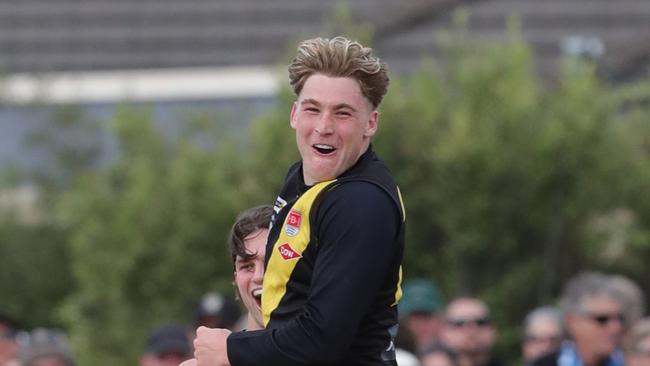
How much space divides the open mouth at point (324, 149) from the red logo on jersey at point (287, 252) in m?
0.25

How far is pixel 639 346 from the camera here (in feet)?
23.6

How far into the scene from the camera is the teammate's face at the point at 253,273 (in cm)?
432

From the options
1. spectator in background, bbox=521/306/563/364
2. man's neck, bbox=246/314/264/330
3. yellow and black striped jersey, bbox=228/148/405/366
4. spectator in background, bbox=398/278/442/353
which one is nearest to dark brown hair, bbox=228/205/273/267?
man's neck, bbox=246/314/264/330

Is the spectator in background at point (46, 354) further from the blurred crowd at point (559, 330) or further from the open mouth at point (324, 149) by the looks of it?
the open mouth at point (324, 149)

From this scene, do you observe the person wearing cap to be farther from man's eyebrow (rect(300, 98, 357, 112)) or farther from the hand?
man's eyebrow (rect(300, 98, 357, 112))

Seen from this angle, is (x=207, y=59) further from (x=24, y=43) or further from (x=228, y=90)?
(x=24, y=43)

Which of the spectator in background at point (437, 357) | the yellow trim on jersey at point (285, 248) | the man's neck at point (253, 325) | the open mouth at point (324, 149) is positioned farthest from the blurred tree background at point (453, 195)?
the open mouth at point (324, 149)

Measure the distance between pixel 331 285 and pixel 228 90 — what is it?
127 feet

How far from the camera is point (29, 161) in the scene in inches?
1216

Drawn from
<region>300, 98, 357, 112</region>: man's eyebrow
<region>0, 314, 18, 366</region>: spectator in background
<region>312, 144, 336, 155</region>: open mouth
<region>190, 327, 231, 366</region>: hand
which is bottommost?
<region>190, 327, 231, 366</region>: hand

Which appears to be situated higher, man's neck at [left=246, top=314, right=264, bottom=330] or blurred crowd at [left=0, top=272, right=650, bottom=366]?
blurred crowd at [left=0, top=272, right=650, bottom=366]

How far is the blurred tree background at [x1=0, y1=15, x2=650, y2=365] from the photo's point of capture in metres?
15.6

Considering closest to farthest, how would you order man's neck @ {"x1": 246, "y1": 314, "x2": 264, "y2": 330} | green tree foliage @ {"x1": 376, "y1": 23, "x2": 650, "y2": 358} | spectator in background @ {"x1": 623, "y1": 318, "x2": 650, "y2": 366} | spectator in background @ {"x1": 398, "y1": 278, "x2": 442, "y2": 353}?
man's neck @ {"x1": 246, "y1": 314, "x2": 264, "y2": 330}, spectator in background @ {"x1": 623, "y1": 318, "x2": 650, "y2": 366}, spectator in background @ {"x1": 398, "y1": 278, "x2": 442, "y2": 353}, green tree foliage @ {"x1": 376, "y1": 23, "x2": 650, "y2": 358}

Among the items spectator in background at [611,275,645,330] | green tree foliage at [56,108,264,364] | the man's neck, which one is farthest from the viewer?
green tree foliage at [56,108,264,364]
